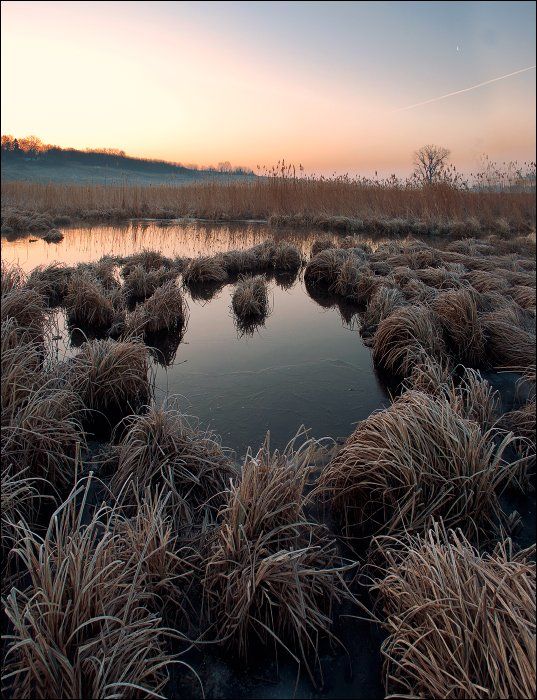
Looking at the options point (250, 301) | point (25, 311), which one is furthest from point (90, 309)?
point (250, 301)

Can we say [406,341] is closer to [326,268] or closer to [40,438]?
[40,438]

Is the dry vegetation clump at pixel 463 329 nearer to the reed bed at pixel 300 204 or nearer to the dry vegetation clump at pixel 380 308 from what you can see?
the dry vegetation clump at pixel 380 308

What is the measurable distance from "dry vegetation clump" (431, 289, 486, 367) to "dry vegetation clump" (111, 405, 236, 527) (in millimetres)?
3251

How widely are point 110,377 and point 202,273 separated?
562 centimetres

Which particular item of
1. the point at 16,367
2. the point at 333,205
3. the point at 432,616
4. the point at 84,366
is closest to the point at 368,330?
the point at 84,366

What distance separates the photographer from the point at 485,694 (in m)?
1.52

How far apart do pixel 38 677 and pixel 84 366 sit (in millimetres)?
2744

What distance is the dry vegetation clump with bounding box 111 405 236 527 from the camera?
2822 mm

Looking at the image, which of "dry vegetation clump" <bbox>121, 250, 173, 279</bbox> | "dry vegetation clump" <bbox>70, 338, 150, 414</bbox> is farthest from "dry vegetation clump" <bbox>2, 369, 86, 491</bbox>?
"dry vegetation clump" <bbox>121, 250, 173, 279</bbox>

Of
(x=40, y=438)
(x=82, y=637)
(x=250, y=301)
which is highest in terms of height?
(x=250, y=301)

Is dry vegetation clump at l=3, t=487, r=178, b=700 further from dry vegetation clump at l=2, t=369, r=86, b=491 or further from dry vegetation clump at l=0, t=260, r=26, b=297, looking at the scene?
dry vegetation clump at l=0, t=260, r=26, b=297

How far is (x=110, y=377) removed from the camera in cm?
412

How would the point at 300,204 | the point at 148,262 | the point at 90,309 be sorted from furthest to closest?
the point at 300,204, the point at 148,262, the point at 90,309

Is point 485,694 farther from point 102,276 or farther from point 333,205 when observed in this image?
point 333,205
